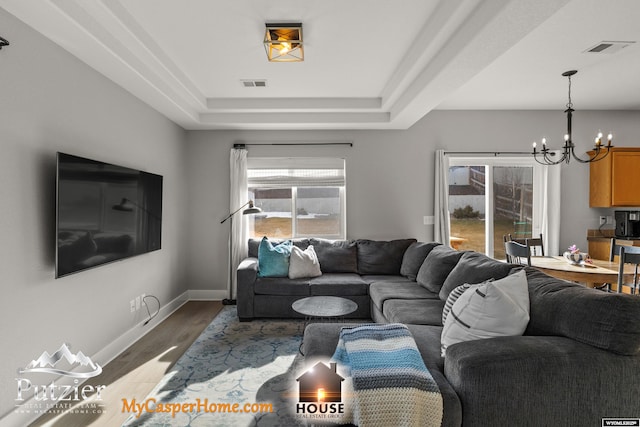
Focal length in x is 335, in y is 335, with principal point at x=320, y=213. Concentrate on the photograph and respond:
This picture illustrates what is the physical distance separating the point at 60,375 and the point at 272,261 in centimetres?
218

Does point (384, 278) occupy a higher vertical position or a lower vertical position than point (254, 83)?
lower

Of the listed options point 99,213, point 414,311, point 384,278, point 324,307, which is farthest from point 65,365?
point 384,278

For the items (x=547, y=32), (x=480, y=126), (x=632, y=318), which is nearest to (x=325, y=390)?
(x=632, y=318)

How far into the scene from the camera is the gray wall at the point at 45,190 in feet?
6.44

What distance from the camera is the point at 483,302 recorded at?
1.83m

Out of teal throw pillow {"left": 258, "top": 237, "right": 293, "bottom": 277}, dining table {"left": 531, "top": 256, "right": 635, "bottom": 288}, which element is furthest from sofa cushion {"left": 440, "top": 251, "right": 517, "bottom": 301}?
teal throw pillow {"left": 258, "top": 237, "right": 293, "bottom": 277}

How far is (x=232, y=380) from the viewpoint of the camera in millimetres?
2543

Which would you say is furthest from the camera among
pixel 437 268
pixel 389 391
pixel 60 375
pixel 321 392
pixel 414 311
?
pixel 437 268

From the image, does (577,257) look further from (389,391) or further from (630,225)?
(389,391)

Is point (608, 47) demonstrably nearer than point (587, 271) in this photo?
Yes

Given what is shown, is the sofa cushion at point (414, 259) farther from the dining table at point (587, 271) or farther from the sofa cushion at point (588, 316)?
the sofa cushion at point (588, 316)

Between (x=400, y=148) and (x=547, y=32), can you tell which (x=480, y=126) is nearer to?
(x=400, y=148)

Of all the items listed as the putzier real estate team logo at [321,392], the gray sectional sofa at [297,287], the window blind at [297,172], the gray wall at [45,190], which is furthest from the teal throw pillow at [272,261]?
the putzier real estate team logo at [321,392]

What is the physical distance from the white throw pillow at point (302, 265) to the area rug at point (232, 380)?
0.66 meters
